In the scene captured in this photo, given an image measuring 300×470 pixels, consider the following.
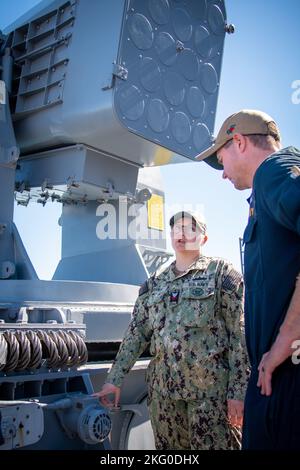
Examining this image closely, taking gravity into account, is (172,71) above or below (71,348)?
above

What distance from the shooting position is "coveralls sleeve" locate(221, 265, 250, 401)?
2408mm

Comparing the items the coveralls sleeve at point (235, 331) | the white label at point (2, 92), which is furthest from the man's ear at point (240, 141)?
the white label at point (2, 92)

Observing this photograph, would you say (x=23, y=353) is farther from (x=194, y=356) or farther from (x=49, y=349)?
(x=194, y=356)

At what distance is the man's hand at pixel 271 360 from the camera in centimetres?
150

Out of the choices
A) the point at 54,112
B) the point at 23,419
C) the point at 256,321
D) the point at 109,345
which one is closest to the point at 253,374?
the point at 256,321

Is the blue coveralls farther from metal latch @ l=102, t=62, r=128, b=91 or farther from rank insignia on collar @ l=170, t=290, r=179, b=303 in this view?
metal latch @ l=102, t=62, r=128, b=91

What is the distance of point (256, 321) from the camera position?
5.44 ft

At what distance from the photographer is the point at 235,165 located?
1869 millimetres

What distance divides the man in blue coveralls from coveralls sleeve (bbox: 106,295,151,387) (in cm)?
119

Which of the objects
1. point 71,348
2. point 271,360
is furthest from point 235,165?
point 71,348

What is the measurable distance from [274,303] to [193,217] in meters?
1.35

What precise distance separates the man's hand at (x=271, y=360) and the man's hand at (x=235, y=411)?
82 centimetres

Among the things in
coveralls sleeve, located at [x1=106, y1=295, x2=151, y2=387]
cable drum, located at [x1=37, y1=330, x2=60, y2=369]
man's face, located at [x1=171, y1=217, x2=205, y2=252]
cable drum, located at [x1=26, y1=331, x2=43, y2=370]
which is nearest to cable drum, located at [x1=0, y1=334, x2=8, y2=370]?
cable drum, located at [x1=26, y1=331, x2=43, y2=370]

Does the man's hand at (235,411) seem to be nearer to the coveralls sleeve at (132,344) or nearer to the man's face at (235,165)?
the coveralls sleeve at (132,344)
